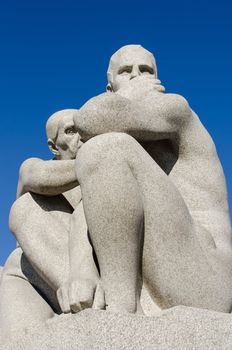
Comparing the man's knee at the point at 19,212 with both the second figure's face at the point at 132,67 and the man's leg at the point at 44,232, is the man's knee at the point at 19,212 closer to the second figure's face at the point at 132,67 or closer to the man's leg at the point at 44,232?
the man's leg at the point at 44,232

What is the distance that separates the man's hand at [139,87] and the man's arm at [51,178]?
0.70 metres

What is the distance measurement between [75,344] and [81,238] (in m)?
1.08

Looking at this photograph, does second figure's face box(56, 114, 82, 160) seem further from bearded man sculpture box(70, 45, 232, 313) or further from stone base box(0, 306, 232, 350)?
stone base box(0, 306, 232, 350)

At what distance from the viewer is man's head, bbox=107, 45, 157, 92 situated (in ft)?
17.1

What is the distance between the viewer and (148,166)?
12.5 feet

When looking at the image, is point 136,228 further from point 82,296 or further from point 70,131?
point 70,131

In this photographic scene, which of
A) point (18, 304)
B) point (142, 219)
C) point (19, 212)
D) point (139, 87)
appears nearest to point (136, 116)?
point (139, 87)

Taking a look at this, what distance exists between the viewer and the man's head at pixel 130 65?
5227 mm

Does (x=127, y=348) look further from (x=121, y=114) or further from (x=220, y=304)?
(x=121, y=114)

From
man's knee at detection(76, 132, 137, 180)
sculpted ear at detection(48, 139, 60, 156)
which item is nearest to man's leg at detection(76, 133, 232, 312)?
man's knee at detection(76, 132, 137, 180)

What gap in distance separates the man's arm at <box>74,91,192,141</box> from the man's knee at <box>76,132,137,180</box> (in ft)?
0.78

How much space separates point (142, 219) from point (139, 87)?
56.1 inches

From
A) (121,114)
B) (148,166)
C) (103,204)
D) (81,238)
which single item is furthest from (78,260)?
(121,114)

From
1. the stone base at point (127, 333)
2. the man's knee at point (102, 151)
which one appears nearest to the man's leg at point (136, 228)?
the man's knee at point (102, 151)
